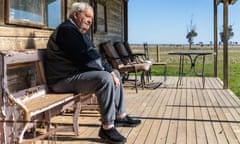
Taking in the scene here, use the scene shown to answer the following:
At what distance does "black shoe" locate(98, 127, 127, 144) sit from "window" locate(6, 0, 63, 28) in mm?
1193

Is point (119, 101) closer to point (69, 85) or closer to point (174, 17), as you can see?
point (69, 85)

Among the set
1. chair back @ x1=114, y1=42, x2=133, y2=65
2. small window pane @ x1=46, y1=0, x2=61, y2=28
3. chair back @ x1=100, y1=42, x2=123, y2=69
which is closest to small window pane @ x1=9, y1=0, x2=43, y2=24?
small window pane @ x1=46, y1=0, x2=61, y2=28

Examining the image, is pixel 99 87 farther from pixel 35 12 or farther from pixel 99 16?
pixel 99 16

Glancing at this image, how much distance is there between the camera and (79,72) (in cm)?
321

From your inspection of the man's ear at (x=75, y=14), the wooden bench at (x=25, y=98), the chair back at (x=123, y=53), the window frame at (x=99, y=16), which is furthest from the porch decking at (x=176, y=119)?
the window frame at (x=99, y=16)

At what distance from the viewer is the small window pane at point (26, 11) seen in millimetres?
3236

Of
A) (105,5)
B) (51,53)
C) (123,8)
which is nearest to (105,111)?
(51,53)

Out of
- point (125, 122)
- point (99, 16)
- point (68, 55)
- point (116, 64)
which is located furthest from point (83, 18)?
point (99, 16)

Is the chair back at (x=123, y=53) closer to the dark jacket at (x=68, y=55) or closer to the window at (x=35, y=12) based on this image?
the window at (x=35, y=12)

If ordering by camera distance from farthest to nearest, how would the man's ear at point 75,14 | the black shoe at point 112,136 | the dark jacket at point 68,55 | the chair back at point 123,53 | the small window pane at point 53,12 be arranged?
the chair back at point 123,53 < the small window pane at point 53,12 < the man's ear at point 75,14 < the dark jacket at point 68,55 < the black shoe at point 112,136

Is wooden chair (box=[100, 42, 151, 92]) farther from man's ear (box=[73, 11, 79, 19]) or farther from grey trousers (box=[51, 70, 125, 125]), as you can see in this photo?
grey trousers (box=[51, 70, 125, 125])

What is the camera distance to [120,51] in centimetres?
719

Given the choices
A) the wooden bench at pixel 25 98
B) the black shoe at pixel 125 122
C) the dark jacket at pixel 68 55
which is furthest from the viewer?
the black shoe at pixel 125 122

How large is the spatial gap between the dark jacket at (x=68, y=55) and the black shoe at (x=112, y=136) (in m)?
0.54
